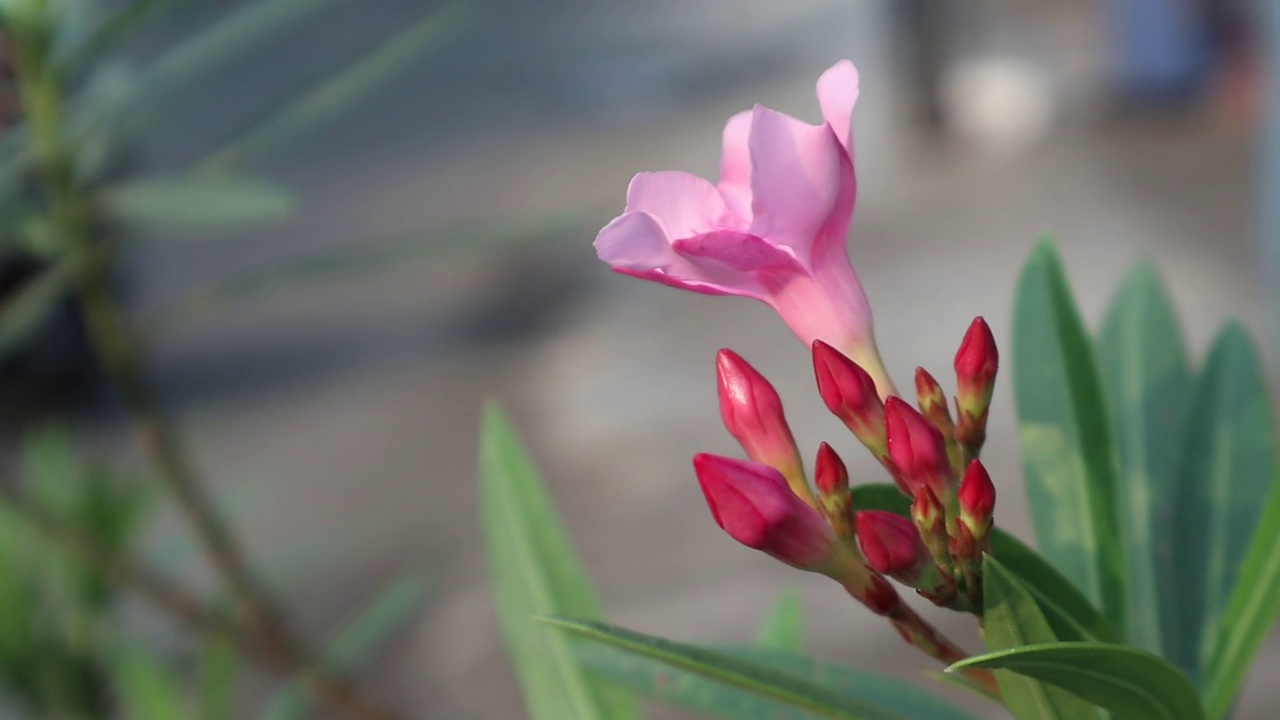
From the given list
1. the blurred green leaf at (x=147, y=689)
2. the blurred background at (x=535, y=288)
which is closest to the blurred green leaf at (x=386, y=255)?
the blurred background at (x=535, y=288)

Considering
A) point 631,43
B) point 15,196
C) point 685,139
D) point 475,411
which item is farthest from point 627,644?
point 631,43

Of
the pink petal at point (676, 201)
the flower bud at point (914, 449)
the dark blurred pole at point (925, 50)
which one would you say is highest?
the dark blurred pole at point (925, 50)

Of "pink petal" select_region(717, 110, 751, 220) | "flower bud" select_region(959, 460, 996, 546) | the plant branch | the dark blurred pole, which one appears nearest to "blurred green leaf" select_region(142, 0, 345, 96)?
the plant branch

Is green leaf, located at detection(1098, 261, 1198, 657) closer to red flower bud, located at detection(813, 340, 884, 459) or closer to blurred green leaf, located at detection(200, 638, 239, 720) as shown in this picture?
red flower bud, located at detection(813, 340, 884, 459)

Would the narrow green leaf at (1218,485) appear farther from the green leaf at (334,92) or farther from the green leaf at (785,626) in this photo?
the green leaf at (334,92)

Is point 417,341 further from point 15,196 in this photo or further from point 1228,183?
point 15,196
